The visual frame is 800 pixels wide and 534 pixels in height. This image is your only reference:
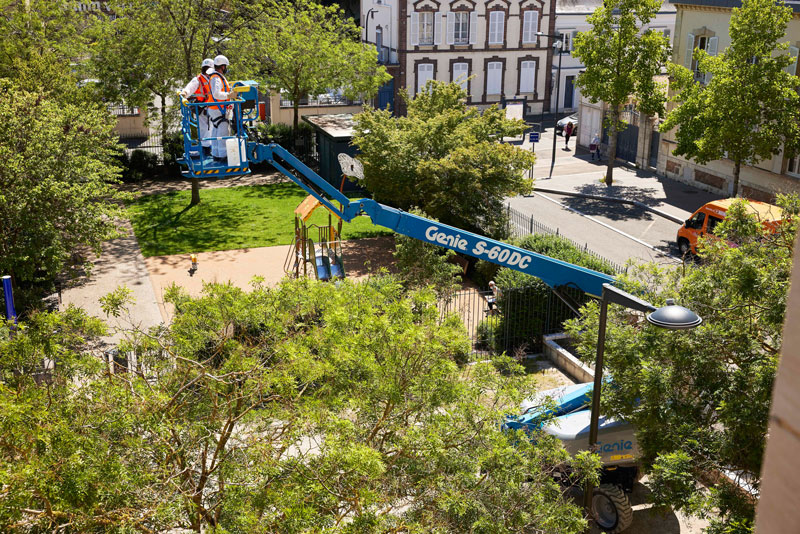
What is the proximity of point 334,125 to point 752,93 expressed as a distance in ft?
57.1

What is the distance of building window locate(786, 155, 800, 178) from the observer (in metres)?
29.3

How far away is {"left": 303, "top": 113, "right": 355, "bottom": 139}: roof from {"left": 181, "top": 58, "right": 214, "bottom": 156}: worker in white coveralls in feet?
52.4

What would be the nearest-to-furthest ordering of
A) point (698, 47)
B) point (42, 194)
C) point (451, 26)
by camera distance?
1. point (42, 194)
2. point (698, 47)
3. point (451, 26)

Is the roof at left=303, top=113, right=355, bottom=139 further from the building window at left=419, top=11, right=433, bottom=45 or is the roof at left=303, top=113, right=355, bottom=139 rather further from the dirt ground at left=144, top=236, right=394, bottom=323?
the building window at left=419, top=11, right=433, bottom=45

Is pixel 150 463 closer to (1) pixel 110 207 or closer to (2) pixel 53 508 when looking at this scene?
(2) pixel 53 508

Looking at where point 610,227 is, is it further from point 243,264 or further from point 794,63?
point 243,264

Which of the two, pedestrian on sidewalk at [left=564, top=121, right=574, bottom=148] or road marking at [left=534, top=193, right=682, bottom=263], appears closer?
road marking at [left=534, top=193, right=682, bottom=263]

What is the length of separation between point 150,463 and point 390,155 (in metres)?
17.1

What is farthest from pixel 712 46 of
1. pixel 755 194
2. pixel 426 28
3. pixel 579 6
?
pixel 579 6

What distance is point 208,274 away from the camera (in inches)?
947

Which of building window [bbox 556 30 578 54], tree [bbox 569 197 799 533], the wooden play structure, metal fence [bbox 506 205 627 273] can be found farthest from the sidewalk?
tree [bbox 569 197 799 533]

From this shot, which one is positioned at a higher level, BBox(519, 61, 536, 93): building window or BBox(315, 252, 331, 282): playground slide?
BBox(519, 61, 536, 93): building window

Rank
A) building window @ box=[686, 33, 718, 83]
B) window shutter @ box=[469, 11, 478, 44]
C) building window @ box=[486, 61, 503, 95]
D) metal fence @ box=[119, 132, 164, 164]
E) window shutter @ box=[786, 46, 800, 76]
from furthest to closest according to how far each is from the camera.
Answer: building window @ box=[486, 61, 503, 95] < window shutter @ box=[469, 11, 478, 44] < metal fence @ box=[119, 132, 164, 164] < building window @ box=[686, 33, 718, 83] < window shutter @ box=[786, 46, 800, 76]

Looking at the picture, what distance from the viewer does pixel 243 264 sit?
81.5 ft
